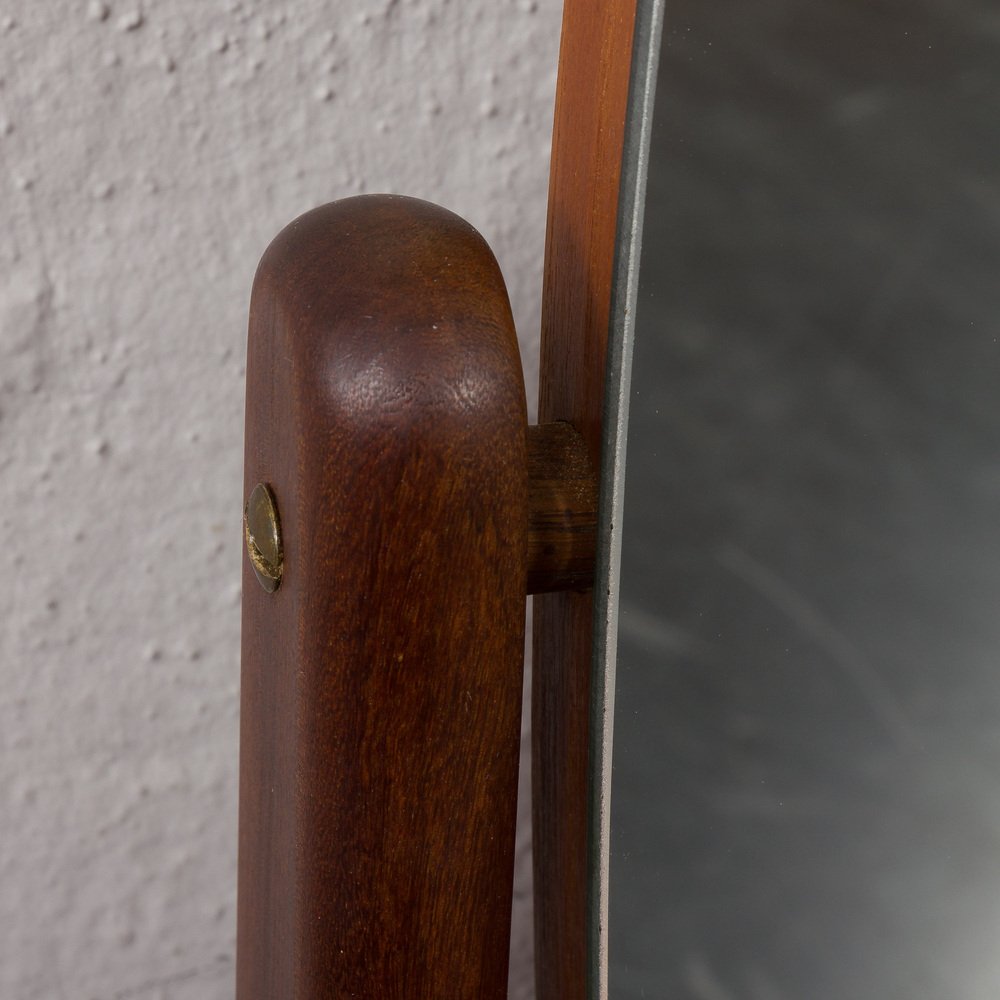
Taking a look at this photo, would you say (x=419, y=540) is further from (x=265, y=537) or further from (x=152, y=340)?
(x=152, y=340)

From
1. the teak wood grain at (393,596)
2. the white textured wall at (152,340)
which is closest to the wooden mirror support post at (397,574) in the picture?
the teak wood grain at (393,596)

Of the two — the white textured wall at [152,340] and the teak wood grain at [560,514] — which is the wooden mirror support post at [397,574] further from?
the white textured wall at [152,340]

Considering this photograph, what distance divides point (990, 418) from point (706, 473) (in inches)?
2.8

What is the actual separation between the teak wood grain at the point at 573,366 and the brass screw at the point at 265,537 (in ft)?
0.18

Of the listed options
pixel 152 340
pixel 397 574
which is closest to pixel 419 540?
pixel 397 574

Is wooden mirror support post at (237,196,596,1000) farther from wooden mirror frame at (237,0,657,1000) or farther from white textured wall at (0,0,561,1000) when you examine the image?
white textured wall at (0,0,561,1000)

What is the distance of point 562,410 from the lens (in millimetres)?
222

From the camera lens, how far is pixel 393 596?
0.62ft

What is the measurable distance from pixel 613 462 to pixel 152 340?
0.20 m

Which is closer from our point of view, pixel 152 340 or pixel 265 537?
pixel 265 537

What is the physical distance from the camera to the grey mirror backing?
175 millimetres

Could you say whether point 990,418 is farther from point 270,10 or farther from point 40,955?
point 40,955

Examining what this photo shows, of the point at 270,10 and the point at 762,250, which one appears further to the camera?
the point at 270,10

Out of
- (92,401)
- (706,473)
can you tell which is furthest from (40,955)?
(706,473)
